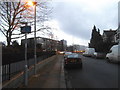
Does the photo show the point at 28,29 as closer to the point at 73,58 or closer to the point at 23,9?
the point at 73,58

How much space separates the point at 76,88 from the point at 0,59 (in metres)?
3.85

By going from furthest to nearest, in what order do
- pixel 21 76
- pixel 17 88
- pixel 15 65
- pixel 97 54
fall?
pixel 97 54 < pixel 15 65 < pixel 21 76 < pixel 17 88

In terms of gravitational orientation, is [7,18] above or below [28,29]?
above

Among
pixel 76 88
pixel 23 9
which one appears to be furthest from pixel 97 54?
pixel 76 88

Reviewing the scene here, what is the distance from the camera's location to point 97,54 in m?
27.6

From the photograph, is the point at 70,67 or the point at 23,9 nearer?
the point at 70,67

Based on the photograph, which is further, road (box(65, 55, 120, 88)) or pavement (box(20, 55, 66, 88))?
road (box(65, 55, 120, 88))

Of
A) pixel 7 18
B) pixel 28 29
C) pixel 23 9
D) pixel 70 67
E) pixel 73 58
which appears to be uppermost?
pixel 23 9

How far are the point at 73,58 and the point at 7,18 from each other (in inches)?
358

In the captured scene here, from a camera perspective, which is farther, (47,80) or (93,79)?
(93,79)

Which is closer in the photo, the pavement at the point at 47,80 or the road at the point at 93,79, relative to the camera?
the pavement at the point at 47,80

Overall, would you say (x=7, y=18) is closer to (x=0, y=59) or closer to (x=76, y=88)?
(x=0, y=59)

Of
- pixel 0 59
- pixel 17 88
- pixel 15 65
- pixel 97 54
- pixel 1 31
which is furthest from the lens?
pixel 97 54

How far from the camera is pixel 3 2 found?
14.1 metres
